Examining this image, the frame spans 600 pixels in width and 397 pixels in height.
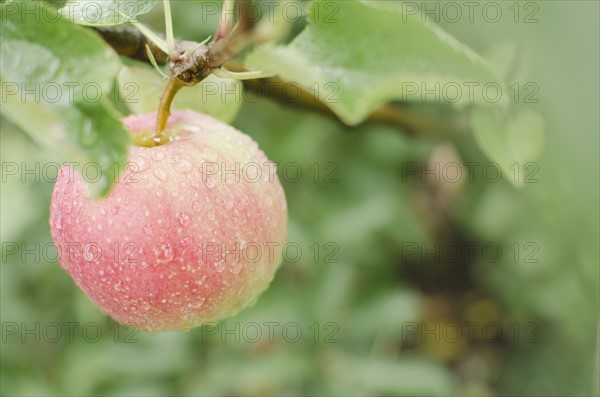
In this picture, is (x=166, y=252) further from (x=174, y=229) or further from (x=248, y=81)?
(x=248, y=81)

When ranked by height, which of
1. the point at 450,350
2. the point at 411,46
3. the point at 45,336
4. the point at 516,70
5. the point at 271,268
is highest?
the point at 411,46

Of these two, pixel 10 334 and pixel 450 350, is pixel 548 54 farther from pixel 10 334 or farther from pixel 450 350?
pixel 450 350

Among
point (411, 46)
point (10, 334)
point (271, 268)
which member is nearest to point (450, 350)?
point (10, 334)

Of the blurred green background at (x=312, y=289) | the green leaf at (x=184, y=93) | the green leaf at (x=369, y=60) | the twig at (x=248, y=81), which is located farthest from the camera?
the blurred green background at (x=312, y=289)

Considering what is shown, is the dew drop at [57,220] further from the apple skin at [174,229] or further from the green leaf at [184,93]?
the green leaf at [184,93]

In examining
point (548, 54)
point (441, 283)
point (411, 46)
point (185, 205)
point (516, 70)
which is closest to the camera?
point (548, 54)

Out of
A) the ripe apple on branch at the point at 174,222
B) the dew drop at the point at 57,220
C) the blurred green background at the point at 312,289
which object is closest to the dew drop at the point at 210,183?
the ripe apple on branch at the point at 174,222

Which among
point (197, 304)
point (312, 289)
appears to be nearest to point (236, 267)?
point (197, 304)

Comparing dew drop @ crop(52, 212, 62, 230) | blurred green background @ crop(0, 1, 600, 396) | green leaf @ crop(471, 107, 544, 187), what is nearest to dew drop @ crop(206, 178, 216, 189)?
dew drop @ crop(52, 212, 62, 230)
